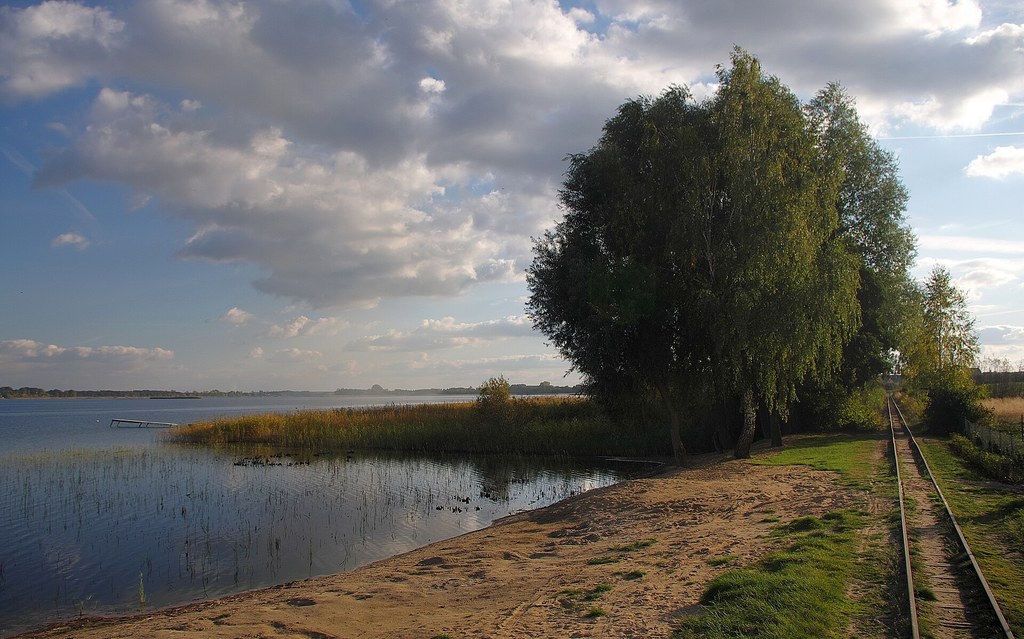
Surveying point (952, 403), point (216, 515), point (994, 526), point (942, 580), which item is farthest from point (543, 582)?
point (952, 403)

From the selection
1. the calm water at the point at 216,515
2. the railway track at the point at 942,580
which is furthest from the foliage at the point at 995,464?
the calm water at the point at 216,515

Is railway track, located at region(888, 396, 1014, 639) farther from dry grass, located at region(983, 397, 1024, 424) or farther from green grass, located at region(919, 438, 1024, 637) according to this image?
dry grass, located at region(983, 397, 1024, 424)

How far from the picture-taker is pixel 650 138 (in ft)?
75.5

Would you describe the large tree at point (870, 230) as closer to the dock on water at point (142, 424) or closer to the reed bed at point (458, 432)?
the reed bed at point (458, 432)

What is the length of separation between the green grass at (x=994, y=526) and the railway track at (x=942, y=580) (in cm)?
19

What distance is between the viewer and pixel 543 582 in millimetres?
10422

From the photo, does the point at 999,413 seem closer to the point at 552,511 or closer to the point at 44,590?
the point at 552,511

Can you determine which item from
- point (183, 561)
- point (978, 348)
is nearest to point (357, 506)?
point (183, 561)

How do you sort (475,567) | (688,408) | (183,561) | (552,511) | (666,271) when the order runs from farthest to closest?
(688,408) < (666,271) < (552,511) < (183,561) < (475,567)

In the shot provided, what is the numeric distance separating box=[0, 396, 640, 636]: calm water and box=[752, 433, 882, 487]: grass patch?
23.2 ft

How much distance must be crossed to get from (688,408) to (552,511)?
1323 centimetres

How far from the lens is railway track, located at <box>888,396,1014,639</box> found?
7.27 m

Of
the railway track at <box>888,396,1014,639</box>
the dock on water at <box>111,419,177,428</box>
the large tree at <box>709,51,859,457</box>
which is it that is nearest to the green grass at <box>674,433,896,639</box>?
the railway track at <box>888,396,1014,639</box>

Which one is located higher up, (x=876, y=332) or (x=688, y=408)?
(x=876, y=332)
